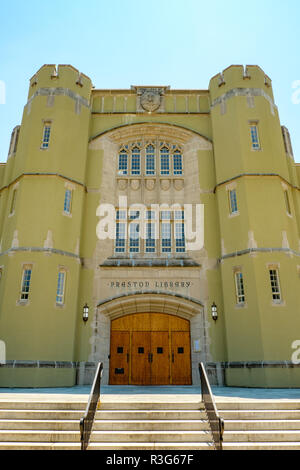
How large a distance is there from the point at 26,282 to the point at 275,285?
35.9 feet

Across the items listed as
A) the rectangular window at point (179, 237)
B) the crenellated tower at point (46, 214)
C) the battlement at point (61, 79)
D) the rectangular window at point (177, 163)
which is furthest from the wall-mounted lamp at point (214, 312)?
the battlement at point (61, 79)

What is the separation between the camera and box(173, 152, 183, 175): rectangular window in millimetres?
18750

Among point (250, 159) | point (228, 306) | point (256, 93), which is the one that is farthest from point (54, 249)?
point (256, 93)

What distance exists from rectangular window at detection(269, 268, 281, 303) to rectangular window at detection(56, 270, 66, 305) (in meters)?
9.27

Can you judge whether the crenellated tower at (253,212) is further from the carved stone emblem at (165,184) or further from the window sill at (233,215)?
the carved stone emblem at (165,184)

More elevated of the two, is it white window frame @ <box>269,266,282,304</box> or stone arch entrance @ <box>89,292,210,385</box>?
white window frame @ <box>269,266,282,304</box>

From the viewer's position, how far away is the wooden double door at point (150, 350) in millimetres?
15148

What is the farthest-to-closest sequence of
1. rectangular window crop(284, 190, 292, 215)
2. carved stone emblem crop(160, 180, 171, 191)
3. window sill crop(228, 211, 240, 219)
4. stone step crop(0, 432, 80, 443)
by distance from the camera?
carved stone emblem crop(160, 180, 171, 191) → rectangular window crop(284, 190, 292, 215) → window sill crop(228, 211, 240, 219) → stone step crop(0, 432, 80, 443)

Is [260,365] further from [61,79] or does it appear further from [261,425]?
[61,79]

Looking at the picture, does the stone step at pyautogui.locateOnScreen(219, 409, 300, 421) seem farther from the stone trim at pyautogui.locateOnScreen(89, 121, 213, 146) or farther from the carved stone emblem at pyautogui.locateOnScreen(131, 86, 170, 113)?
the carved stone emblem at pyautogui.locateOnScreen(131, 86, 170, 113)

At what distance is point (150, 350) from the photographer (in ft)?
51.1

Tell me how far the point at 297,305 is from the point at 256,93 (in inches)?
443

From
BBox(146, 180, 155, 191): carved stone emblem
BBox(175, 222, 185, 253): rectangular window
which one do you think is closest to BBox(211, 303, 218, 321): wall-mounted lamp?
Result: BBox(175, 222, 185, 253): rectangular window

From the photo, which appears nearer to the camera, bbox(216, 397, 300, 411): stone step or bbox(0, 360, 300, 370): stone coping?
bbox(216, 397, 300, 411): stone step
